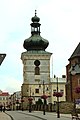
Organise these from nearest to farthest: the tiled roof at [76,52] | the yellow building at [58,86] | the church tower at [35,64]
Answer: the tiled roof at [76,52]
the church tower at [35,64]
the yellow building at [58,86]

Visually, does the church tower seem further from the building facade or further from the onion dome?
the building facade

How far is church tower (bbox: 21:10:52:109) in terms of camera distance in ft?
443

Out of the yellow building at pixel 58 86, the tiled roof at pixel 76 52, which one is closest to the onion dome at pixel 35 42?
the yellow building at pixel 58 86

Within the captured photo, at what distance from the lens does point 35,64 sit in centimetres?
13525

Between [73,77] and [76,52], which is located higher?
[76,52]

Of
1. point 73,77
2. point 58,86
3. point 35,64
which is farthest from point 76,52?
point 58,86

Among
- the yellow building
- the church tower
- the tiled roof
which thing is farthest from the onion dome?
the tiled roof

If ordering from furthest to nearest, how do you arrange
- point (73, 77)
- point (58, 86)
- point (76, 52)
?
point (58, 86), point (76, 52), point (73, 77)

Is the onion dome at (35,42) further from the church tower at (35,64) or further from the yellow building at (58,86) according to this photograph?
the yellow building at (58,86)

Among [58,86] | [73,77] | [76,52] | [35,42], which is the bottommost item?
[73,77]

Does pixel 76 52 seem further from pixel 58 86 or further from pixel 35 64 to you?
pixel 58 86

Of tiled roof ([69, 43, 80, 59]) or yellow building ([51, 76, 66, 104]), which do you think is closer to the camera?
tiled roof ([69, 43, 80, 59])

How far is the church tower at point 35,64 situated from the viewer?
443 feet

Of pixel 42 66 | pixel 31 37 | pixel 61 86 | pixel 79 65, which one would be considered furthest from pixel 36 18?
pixel 79 65
